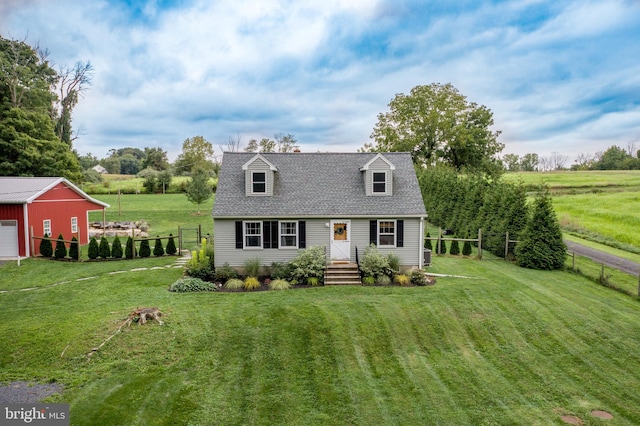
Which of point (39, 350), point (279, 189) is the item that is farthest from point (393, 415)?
point (279, 189)

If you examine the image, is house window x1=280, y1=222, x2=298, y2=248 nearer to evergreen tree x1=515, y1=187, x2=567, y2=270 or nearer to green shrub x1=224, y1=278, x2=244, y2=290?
green shrub x1=224, y1=278, x2=244, y2=290

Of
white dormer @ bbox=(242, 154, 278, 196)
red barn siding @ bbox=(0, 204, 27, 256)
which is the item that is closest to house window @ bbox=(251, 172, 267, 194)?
white dormer @ bbox=(242, 154, 278, 196)

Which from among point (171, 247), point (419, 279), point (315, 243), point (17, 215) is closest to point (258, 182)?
point (315, 243)

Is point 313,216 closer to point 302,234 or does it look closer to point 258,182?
point 302,234

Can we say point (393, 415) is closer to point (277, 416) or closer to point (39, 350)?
point (277, 416)

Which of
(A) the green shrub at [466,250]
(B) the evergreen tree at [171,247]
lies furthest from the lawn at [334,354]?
(B) the evergreen tree at [171,247]

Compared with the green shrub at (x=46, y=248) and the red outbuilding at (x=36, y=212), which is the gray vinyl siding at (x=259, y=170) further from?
the green shrub at (x=46, y=248)
